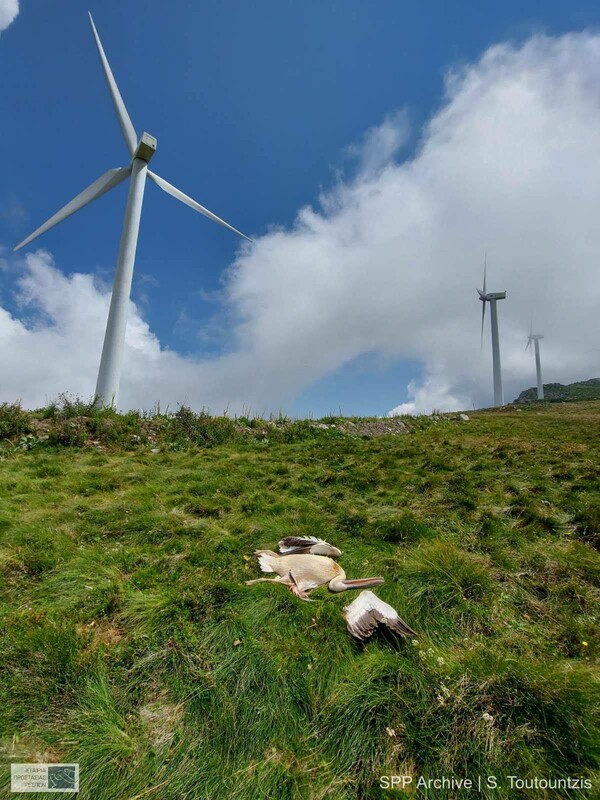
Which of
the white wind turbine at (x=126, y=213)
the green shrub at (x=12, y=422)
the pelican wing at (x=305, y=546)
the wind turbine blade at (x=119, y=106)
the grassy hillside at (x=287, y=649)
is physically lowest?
the grassy hillside at (x=287, y=649)

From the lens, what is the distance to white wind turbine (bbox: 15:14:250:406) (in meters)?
19.9

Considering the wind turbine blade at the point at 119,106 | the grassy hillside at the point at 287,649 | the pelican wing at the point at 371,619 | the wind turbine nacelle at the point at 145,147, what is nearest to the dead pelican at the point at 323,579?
the pelican wing at the point at 371,619

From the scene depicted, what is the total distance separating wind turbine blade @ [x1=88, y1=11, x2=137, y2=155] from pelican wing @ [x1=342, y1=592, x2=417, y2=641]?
3010 centimetres

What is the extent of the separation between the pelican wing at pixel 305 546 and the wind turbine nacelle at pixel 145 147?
27804 mm

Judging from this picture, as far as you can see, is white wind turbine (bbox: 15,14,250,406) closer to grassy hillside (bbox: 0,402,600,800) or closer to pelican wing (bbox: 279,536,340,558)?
grassy hillside (bbox: 0,402,600,800)

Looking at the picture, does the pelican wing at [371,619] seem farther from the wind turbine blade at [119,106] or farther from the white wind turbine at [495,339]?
the white wind turbine at [495,339]

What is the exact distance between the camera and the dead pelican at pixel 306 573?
180 inches

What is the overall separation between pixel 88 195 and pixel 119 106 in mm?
6180

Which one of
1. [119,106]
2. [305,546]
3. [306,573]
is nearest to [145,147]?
[119,106]

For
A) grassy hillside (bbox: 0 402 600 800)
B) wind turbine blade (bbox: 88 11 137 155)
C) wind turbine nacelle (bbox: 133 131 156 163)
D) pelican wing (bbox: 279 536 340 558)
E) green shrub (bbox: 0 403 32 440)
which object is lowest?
grassy hillside (bbox: 0 402 600 800)

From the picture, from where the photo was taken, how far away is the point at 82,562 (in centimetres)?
503

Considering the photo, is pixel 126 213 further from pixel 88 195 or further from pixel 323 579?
pixel 323 579

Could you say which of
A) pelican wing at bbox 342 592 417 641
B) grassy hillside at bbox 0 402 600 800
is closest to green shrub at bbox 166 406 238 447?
grassy hillside at bbox 0 402 600 800

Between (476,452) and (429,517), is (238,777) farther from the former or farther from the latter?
(476,452)
